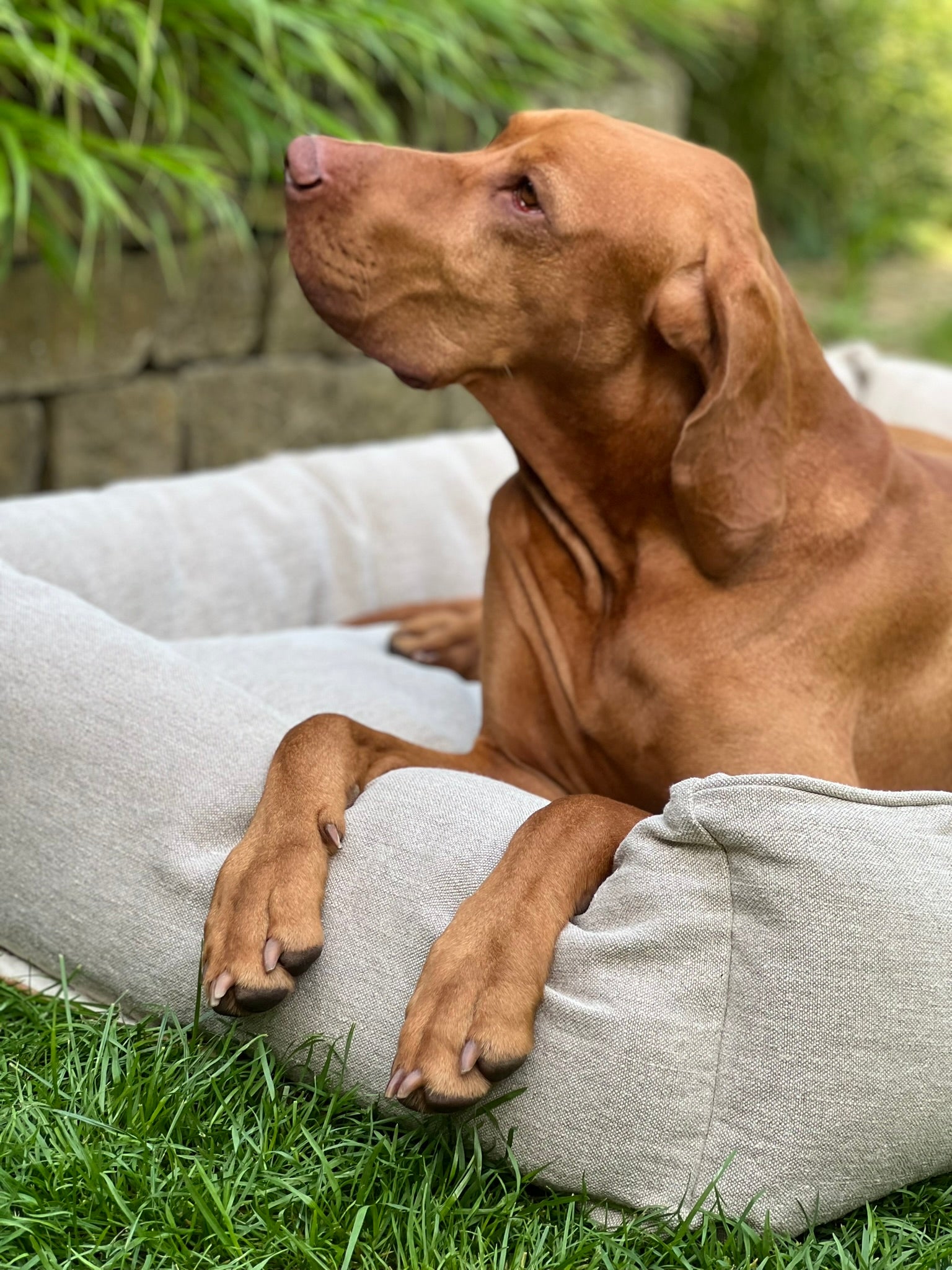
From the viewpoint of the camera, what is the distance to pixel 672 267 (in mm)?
2189

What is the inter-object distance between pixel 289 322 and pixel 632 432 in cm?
272

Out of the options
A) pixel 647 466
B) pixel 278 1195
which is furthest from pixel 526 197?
pixel 278 1195

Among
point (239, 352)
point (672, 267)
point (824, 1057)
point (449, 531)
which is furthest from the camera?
point (239, 352)

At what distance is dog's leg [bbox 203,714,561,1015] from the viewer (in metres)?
1.82

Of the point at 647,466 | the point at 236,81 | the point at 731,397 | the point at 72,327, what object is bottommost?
the point at 72,327

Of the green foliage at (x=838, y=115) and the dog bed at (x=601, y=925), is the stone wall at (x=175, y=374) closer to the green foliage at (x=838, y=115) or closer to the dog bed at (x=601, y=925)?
the dog bed at (x=601, y=925)

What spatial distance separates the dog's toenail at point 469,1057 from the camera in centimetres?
169

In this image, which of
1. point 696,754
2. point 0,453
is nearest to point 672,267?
point 696,754

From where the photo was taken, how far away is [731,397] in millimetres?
2146

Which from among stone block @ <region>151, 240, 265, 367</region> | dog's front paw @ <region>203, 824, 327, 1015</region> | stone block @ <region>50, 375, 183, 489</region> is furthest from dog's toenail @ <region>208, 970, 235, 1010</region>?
stone block @ <region>151, 240, 265, 367</region>

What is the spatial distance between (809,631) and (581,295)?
0.64 meters

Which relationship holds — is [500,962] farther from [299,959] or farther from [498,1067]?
[299,959]

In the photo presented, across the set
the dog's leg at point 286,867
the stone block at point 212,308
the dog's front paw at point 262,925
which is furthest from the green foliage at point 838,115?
the dog's front paw at point 262,925

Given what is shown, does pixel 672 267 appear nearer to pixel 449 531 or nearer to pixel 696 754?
pixel 696 754
